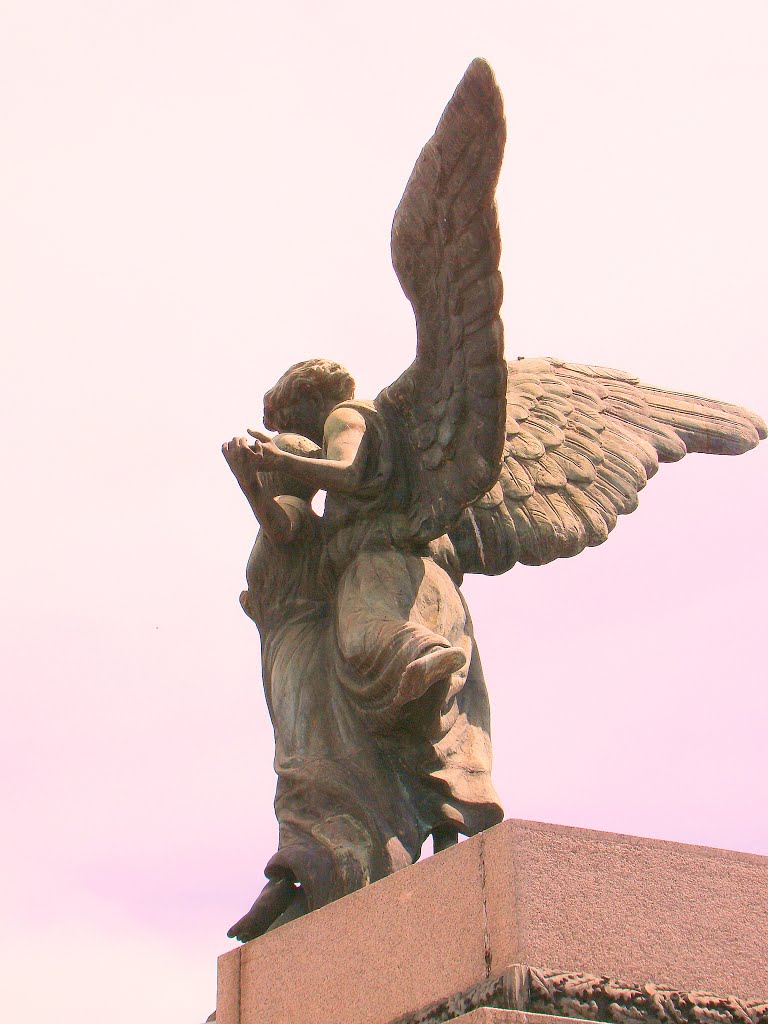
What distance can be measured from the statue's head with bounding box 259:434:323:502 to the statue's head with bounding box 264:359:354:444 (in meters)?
0.21

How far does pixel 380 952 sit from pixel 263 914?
38.3 inches

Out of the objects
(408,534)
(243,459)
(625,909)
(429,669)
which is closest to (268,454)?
(243,459)

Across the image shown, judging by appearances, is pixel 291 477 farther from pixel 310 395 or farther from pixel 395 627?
pixel 395 627

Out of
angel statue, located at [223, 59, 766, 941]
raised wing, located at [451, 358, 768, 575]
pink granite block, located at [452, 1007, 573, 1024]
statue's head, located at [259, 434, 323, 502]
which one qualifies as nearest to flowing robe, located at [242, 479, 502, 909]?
angel statue, located at [223, 59, 766, 941]

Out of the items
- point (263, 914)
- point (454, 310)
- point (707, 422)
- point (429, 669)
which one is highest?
point (454, 310)

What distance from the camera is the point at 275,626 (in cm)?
659

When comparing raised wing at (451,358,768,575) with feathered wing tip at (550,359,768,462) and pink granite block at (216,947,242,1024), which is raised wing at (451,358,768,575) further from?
pink granite block at (216,947,242,1024)

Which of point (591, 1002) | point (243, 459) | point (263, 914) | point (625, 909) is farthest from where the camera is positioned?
point (243, 459)

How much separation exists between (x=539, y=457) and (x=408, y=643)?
1524mm

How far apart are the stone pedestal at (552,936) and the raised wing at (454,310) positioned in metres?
1.77

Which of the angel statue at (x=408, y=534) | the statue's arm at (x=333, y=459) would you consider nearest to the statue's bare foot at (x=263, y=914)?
the angel statue at (x=408, y=534)

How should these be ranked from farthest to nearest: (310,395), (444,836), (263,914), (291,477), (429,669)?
(310,395) < (291,477) < (444,836) < (263,914) < (429,669)

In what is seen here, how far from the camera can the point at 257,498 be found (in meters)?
6.38

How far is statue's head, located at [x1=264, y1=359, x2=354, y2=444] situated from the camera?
688 cm
